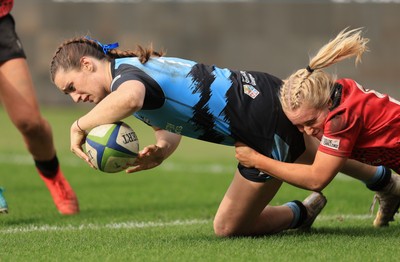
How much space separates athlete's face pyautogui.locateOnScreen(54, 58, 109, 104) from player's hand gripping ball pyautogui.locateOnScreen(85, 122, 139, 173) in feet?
1.00

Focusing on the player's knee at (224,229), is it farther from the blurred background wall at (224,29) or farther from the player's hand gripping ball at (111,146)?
the blurred background wall at (224,29)

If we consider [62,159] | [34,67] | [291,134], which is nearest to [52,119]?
[34,67]

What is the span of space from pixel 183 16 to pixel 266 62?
2270 mm

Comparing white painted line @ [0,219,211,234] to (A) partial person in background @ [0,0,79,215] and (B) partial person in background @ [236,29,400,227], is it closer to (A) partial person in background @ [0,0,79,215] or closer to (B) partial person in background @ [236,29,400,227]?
(A) partial person in background @ [0,0,79,215]

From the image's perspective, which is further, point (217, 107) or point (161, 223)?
point (161, 223)

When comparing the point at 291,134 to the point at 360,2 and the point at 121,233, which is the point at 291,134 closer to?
the point at 121,233

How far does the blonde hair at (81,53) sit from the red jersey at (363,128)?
4.15ft

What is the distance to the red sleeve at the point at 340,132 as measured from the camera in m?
5.16

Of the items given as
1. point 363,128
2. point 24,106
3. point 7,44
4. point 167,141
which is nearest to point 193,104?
point 167,141

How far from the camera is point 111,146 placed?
5.24m

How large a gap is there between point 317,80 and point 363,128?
42 cm

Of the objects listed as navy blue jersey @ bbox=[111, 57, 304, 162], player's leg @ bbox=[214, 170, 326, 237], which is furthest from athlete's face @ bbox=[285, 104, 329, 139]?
player's leg @ bbox=[214, 170, 326, 237]

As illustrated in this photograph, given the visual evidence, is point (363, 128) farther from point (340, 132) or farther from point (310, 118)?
point (310, 118)

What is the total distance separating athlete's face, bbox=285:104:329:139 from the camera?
5.25 meters
